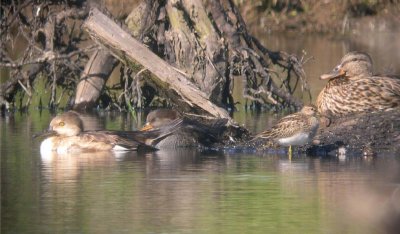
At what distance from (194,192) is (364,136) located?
12.2ft

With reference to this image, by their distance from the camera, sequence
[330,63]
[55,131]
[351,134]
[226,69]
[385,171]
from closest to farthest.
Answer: [385,171]
[351,134]
[55,131]
[226,69]
[330,63]

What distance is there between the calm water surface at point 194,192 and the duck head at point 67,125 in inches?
13.3

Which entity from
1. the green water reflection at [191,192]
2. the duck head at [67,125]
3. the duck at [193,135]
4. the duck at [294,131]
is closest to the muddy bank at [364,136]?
the duck at [294,131]

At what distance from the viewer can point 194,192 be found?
11.3m

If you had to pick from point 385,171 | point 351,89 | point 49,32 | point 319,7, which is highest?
point 319,7

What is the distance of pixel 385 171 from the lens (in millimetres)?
12695

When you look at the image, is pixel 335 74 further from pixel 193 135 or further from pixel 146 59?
pixel 193 135

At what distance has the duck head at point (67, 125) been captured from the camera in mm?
15609

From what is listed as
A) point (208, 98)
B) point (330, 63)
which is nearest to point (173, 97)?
point (208, 98)

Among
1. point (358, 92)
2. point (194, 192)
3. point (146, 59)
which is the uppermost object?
point (146, 59)

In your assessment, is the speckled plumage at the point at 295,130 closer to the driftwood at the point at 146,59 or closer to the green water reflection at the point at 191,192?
the green water reflection at the point at 191,192

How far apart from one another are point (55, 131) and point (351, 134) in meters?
3.52

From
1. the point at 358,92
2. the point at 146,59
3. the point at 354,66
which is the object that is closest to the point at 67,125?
the point at 146,59

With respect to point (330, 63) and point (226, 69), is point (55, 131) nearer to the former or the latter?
point (226, 69)
